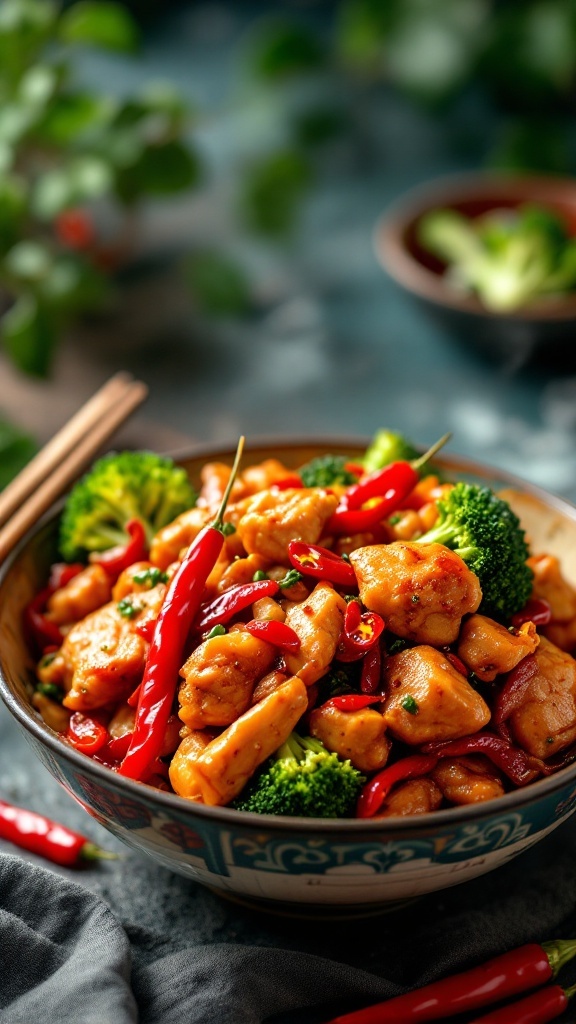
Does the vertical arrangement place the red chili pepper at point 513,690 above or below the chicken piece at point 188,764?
below

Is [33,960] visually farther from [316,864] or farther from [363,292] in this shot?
[363,292]

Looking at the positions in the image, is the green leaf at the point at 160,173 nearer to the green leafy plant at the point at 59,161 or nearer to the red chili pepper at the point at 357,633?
the green leafy plant at the point at 59,161

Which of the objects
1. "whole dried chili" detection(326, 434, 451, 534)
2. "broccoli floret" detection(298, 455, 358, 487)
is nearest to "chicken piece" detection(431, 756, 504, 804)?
"whole dried chili" detection(326, 434, 451, 534)

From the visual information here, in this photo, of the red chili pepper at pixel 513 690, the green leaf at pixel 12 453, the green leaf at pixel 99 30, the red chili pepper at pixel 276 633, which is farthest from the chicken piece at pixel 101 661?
the green leaf at pixel 99 30

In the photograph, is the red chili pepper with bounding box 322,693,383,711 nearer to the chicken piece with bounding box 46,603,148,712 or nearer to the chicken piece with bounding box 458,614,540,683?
the chicken piece with bounding box 458,614,540,683

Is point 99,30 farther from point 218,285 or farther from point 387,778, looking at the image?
point 387,778

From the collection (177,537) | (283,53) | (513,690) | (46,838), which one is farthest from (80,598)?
(283,53)
